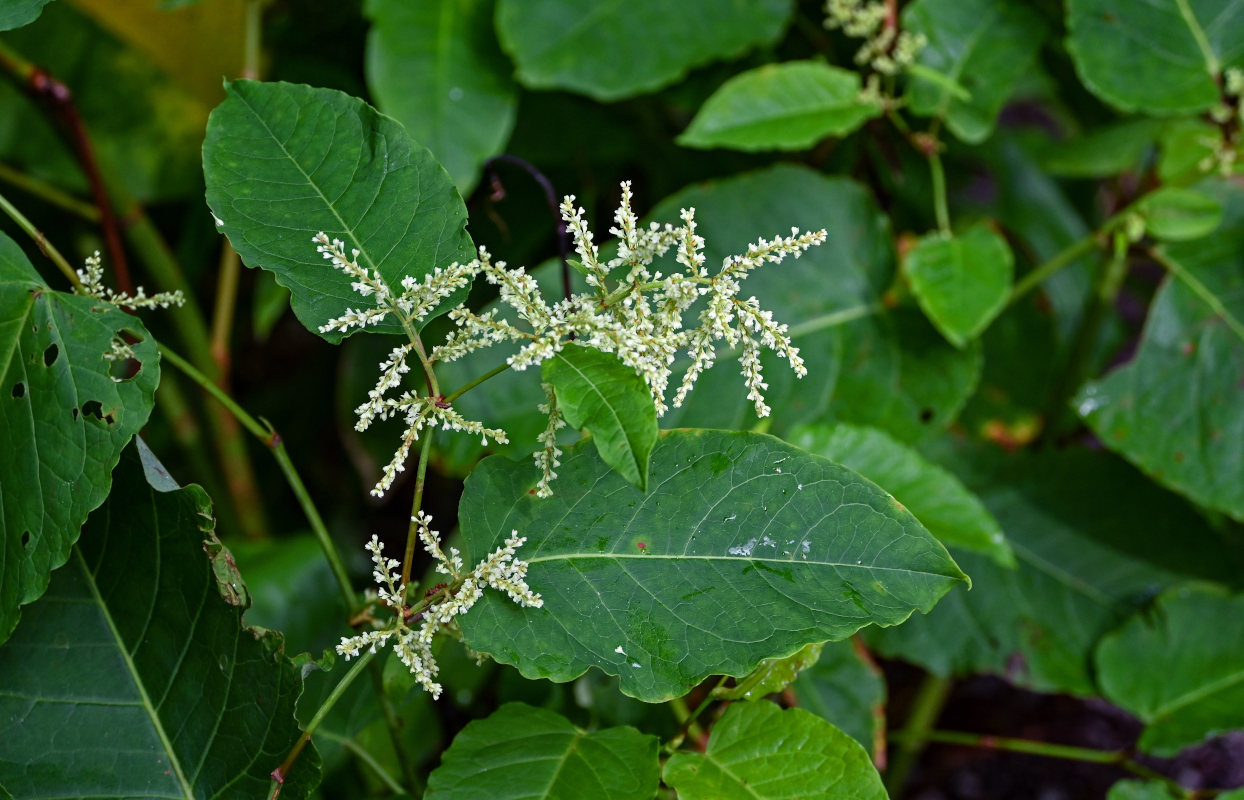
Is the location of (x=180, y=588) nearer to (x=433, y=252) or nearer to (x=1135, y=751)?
(x=433, y=252)

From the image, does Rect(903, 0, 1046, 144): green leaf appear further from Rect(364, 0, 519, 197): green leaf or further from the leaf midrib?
the leaf midrib

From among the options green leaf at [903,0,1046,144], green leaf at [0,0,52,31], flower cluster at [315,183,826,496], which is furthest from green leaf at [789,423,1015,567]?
green leaf at [0,0,52,31]

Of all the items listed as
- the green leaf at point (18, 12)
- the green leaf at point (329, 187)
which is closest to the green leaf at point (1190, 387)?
the green leaf at point (329, 187)

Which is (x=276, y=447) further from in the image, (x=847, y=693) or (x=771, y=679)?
(x=847, y=693)

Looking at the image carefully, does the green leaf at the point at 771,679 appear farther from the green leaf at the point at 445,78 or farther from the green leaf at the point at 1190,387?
the green leaf at the point at 445,78

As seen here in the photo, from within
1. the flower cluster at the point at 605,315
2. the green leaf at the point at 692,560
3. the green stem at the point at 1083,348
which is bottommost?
the green stem at the point at 1083,348

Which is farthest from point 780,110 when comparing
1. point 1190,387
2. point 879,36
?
point 1190,387

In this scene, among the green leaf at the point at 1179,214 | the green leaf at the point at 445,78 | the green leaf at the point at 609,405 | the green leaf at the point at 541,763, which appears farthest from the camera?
the green leaf at the point at 445,78
